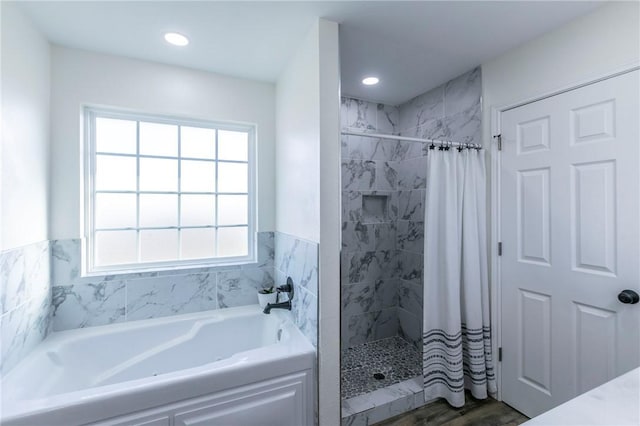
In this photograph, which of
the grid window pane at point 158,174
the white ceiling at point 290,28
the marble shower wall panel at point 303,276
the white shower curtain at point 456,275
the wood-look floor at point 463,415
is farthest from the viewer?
the grid window pane at point 158,174

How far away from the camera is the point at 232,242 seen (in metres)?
2.48

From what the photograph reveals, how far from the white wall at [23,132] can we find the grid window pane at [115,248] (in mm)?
318

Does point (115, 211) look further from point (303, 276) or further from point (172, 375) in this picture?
point (303, 276)

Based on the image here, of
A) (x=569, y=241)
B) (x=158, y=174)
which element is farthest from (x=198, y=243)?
(x=569, y=241)

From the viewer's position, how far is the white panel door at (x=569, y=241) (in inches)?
58.2

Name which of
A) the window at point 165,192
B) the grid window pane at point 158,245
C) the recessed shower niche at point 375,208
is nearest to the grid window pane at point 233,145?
the window at point 165,192

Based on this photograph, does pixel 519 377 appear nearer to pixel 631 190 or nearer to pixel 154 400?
pixel 631 190

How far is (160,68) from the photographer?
7.03 ft

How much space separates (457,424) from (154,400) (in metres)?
1.80

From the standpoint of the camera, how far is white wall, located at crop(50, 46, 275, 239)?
6.26 ft

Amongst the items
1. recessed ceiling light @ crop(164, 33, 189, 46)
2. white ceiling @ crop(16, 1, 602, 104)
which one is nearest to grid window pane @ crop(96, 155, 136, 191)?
white ceiling @ crop(16, 1, 602, 104)

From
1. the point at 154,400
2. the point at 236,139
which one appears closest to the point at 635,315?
the point at 154,400

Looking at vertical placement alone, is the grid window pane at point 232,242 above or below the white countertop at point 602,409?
above

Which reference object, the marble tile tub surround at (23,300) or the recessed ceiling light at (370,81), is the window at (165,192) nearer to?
the marble tile tub surround at (23,300)
